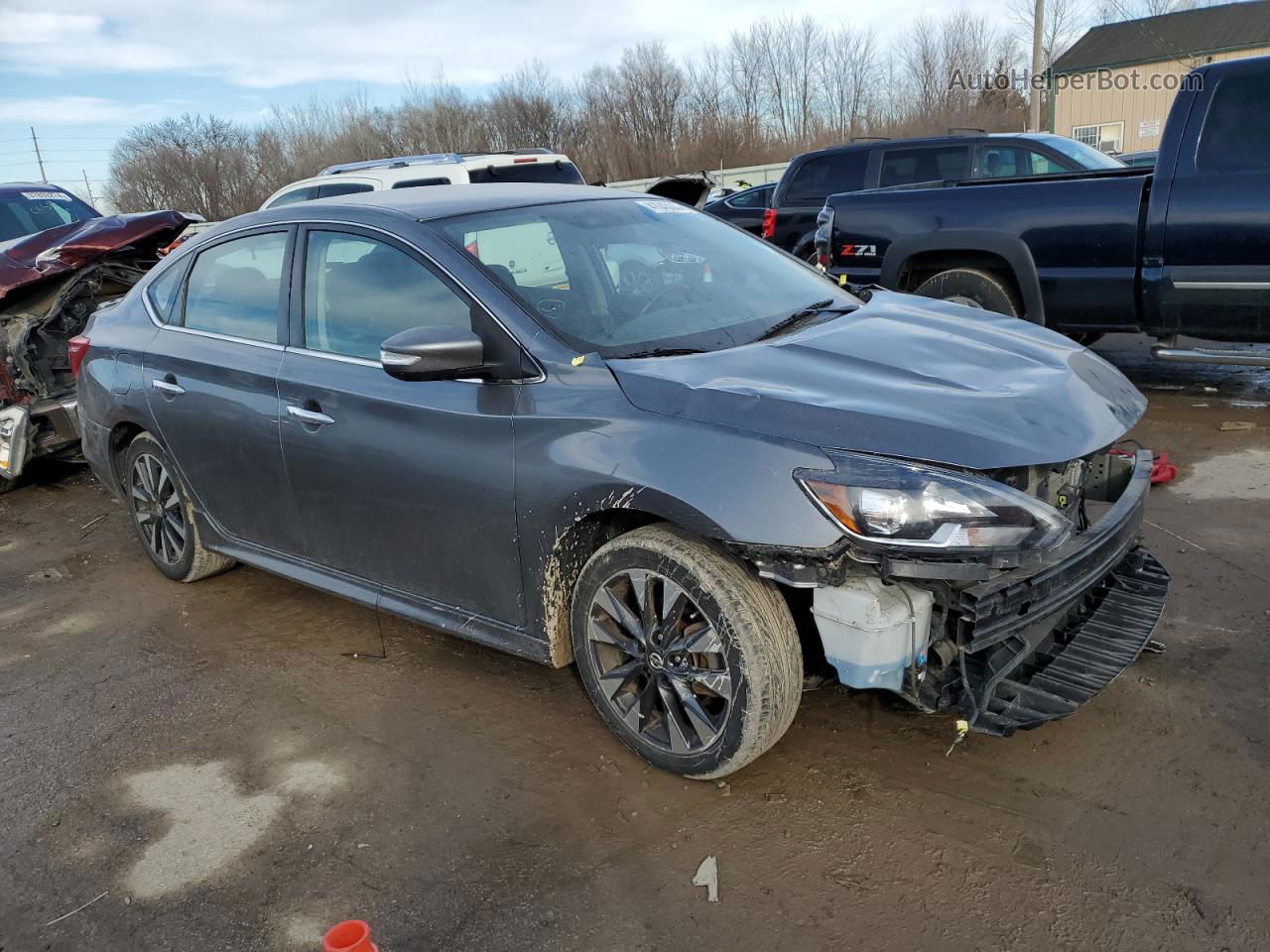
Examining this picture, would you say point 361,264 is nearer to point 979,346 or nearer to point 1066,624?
point 979,346

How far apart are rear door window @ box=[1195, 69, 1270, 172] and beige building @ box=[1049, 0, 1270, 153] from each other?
36.8 metres

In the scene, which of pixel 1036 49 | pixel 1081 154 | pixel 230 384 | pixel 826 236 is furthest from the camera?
pixel 1036 49

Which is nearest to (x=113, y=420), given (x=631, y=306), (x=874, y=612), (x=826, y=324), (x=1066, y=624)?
(x=631, y=306)

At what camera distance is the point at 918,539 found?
249 centimetres

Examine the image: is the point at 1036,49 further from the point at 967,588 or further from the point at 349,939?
the point at 349,939

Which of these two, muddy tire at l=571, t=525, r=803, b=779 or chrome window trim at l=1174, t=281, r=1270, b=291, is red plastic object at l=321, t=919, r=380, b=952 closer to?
muddy tire at l=571, t=525, r=803, b=779

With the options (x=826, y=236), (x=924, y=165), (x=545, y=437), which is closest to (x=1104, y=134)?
(x=924, y=165)

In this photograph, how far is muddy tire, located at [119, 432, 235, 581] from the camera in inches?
182

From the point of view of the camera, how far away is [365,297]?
11.7 feet

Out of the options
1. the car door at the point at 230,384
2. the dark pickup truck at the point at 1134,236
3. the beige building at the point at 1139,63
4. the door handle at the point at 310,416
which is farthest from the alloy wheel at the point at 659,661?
the beige building at the point at 1139,63

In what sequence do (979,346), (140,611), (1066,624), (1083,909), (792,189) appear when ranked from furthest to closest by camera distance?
(792,189)
(140,611)
(979,346)
(1066,624)
(1083,909)

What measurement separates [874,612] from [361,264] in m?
2.19

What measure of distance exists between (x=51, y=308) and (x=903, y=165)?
778 cm

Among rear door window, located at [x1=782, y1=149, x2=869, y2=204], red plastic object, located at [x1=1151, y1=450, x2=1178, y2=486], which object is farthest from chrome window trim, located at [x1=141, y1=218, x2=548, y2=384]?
rear door window, located at [x1=782, y1=149, x2=869, y2=204]
